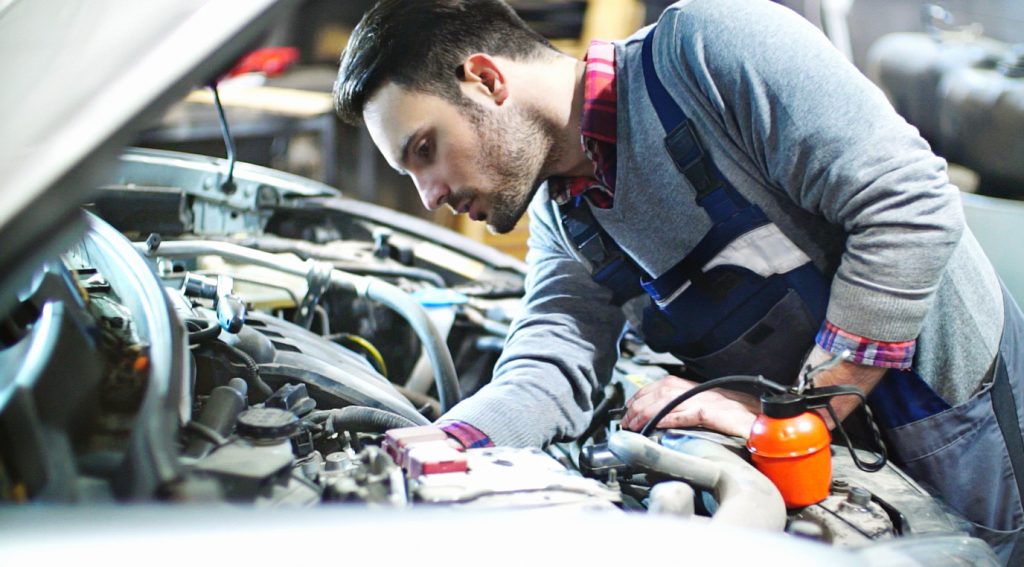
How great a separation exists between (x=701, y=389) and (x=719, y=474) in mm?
183

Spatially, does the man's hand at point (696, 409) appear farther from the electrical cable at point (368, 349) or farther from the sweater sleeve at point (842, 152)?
the electrical cable at point (368, 349)

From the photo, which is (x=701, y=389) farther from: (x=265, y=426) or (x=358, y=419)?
(x=265, y=426)

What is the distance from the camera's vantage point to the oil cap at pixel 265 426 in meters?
0.93

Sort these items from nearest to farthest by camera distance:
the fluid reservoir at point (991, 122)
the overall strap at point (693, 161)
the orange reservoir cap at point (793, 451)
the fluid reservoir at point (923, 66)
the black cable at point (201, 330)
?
the orange reservoir cap at point (793, 451) < the black cable at point (201, 330) < the overall strap at point (693, 161) < the fluid reservoir at point (991, 122) < the fluid reservoir at point (923, 66)

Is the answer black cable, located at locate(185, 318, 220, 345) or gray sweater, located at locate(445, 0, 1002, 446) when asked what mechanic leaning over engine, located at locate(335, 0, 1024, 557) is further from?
black cable, located at locate(185, 318, 220, 345)

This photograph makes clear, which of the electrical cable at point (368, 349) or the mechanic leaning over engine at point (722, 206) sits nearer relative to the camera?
the mechanic leaning over engine at point (722, 206)

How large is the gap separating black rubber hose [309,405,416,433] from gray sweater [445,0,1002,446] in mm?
151

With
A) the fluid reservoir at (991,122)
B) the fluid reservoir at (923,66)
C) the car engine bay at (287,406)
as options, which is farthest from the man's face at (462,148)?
the fluid reservoir at (923,66)

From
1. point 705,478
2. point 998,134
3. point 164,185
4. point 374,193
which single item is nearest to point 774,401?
point 705,478

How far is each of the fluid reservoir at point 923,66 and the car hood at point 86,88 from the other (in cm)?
284

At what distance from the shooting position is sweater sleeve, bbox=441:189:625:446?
4.70ft

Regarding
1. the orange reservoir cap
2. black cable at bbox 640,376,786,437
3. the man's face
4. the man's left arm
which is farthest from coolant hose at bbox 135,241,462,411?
the orange reservoir cap

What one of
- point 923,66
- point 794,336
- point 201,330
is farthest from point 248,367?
point 923,66

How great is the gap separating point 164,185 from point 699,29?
4.76 ft
